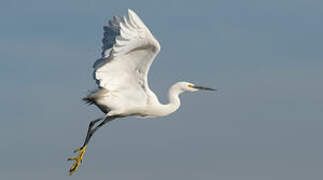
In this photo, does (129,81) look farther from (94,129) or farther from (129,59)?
(94,129)

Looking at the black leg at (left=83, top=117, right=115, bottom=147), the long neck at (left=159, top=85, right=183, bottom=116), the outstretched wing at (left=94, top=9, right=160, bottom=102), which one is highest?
the outstretched wing at (left=94, top=9, right=160, bottom=102)

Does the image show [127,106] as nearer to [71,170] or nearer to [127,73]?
[127,73]

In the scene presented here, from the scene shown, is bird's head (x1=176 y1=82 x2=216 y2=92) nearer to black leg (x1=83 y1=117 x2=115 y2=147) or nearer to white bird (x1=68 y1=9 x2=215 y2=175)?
white bird (x1=68 y1=9 x2=215 y2=175)

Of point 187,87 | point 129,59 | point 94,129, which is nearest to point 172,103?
point 187,87

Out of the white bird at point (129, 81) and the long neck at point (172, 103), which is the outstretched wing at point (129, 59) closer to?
the white bird at point (129, 81)

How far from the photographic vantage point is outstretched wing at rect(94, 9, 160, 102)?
22.4 metres

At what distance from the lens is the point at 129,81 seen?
80.1ft

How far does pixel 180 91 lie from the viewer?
82.5 ft

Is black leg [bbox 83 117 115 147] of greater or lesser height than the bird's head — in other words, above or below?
below

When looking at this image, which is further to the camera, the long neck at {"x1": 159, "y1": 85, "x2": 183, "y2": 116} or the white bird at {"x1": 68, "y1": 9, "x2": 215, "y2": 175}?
the long neck at {"x1": 159, "y1": 85, "x2": 183, "y2": 116}

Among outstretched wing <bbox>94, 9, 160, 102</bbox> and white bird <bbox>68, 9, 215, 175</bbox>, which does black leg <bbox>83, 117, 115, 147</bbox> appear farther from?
outstretched wing <bbox>94, 9, 160, 102</bbox>

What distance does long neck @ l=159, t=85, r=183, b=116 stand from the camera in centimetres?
2477

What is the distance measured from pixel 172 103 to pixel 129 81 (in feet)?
5.36

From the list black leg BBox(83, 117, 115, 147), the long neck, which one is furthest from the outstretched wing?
black leg BBox(83, 117, 115, 147)
